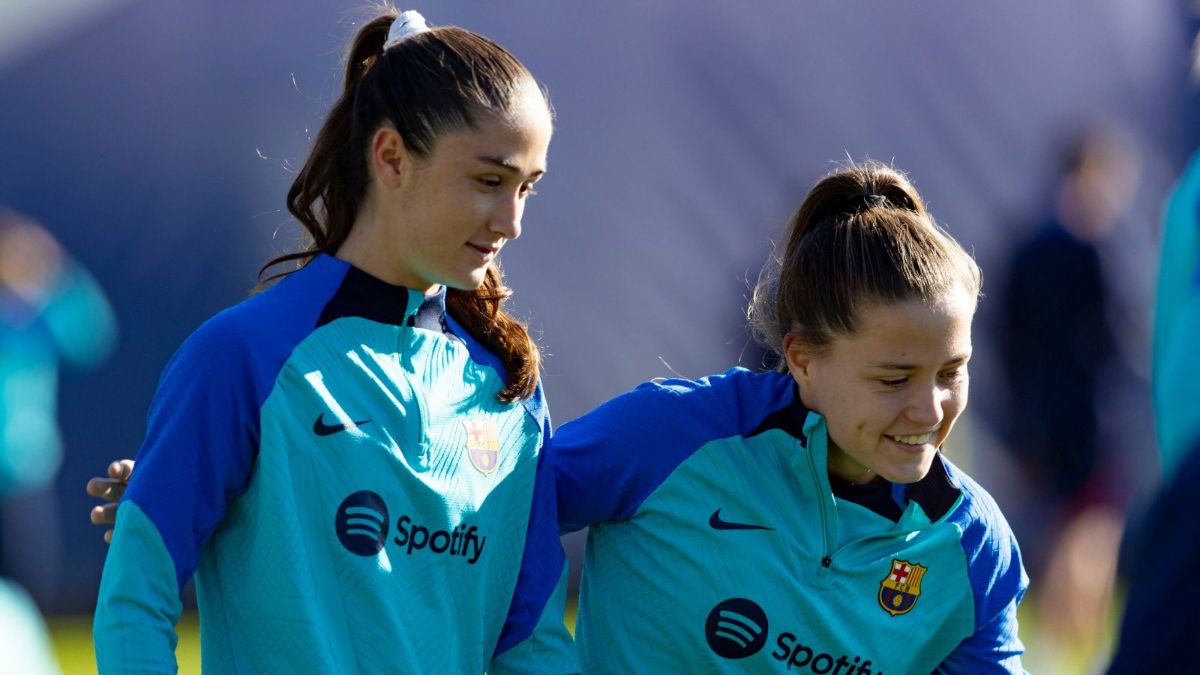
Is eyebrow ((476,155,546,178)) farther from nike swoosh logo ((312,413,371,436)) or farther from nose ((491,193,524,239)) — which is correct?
nike swoosh logo ((312,413,371,436))

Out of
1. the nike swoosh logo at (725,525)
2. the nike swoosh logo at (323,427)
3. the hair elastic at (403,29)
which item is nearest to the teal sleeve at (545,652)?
the nike swoosh logo at (725,525)

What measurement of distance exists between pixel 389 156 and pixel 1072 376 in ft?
15.5

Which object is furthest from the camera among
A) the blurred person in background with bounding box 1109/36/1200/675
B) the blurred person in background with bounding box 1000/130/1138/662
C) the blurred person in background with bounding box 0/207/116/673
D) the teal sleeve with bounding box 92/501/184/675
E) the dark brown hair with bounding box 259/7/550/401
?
the blurred person in background with bounding box 1000/130/1138/662

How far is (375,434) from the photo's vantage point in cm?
238

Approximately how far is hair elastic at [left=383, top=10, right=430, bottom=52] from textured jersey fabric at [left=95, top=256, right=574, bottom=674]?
40cm

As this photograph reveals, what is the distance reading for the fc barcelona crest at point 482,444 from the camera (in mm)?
2500

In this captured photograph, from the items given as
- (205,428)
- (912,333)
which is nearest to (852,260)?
(912,333)

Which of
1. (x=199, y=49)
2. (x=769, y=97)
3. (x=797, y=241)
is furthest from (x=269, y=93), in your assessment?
(x=797, y=241)

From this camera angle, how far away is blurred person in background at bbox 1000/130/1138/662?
6.38m

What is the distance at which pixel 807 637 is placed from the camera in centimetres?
270

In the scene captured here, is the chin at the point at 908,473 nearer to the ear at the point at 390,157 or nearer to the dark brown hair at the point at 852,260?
the dark brown hair at the point at 852,260

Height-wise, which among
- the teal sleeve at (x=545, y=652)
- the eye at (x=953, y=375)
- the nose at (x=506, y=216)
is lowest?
the teal sleeve at (x=545, y=652)

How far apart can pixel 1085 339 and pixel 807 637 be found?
4180 mm

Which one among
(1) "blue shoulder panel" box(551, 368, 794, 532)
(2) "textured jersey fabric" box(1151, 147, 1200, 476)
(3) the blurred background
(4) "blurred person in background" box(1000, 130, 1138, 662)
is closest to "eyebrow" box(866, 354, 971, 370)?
(1) "blue shoulder panel" box(551, 368, 794, 532)
